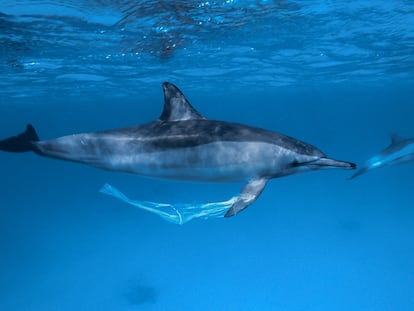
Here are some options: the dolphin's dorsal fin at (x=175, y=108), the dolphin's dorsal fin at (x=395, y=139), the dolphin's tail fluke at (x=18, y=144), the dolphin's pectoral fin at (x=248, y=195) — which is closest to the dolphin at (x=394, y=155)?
the dolphin's dorsal fin at (x=395, y=139)

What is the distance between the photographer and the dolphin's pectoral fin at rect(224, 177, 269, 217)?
5258 mm

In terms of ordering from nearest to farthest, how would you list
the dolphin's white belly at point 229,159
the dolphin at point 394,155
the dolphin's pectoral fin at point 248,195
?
1. the dolphin's pectoral fin at point 248,195
2. the dolphin's white belly at point 229,159
3. the dolphin at point 394,155

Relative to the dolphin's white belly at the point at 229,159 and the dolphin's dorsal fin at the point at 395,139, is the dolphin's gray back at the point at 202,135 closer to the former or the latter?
the dolphin's white belly at the point at 229,159

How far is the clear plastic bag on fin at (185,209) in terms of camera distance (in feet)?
19.9

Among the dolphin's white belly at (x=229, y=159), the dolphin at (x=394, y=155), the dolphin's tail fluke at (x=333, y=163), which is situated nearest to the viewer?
the dolphin's tail fluke at (x=333, y=163)

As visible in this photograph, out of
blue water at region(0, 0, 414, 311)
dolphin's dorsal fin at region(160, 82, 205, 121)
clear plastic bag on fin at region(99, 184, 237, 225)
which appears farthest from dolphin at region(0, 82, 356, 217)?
blue water at region(0, 0, 414, 311)

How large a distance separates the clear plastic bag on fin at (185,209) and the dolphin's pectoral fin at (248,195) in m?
0.49

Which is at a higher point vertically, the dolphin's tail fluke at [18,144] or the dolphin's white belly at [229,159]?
the dolphin's tail fluke at [18,144]

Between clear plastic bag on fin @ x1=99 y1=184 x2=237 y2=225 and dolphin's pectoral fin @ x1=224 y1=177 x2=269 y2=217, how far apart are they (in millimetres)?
494

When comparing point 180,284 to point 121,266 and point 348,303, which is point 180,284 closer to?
point 121,266

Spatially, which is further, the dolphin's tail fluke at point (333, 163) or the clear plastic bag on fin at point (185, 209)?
the clear plastic bag on fin at point (185, 209)

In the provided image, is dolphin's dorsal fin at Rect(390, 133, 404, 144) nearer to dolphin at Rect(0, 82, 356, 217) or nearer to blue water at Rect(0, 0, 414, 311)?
A: blue water at Rect(0, 0, 414, 311)

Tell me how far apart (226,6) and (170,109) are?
6735mm

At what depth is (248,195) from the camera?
542 centimetres
